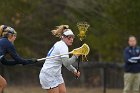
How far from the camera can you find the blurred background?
67.3 ft

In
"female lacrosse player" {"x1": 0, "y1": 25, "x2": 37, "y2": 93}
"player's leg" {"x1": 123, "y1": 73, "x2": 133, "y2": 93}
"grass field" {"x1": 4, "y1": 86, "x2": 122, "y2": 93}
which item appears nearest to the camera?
"female lacrosse player" {"x1": 0, "y1": 25, "x2": 37, "y2": 93}

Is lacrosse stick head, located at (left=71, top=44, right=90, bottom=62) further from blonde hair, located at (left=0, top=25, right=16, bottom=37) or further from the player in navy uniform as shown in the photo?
the player in navy uniform

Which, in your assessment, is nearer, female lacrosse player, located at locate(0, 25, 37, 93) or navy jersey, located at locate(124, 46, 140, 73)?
female lacrosse player, located at locate(0, 25, 37, 93)

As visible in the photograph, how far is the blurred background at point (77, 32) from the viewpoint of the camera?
2052 cm

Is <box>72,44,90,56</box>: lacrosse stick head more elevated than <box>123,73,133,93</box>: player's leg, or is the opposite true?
<box>72,44,90,56</box>: lacrosse stick head

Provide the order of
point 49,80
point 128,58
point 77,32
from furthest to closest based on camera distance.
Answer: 1. point 77,32
2. point 128,58
3. point 49,80

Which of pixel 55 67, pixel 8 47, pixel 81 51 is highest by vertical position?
pixel 8 47

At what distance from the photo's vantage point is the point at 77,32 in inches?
963

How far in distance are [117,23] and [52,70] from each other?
13.2 metres

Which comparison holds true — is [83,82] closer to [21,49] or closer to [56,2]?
[21,49]

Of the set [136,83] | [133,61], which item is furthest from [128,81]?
[133,61]

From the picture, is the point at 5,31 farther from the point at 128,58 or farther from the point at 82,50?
the point at 128,58

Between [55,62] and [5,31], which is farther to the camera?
[5,31]

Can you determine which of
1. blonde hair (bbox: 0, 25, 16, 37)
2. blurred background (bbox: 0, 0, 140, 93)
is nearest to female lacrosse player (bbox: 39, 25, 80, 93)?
blonde hair (bbox: 0, 25, 16, 37)
